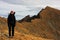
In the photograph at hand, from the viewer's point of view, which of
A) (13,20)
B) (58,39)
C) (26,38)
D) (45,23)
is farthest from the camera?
(45,23)

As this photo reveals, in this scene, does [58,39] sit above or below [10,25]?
below

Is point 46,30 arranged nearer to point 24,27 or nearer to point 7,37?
point 24,27

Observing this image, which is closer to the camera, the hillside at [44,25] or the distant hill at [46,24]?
the hillside at [44,25]

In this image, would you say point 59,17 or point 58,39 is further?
point 59,17

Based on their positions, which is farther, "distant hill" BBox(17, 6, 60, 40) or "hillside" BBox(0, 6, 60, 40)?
"distant hill" BBox(17, 6, 60, 40)

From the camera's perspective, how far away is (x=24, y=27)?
1845 inches

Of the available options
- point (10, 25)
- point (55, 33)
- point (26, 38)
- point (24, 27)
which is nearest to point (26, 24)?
point (24, 27)

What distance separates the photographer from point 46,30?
48.1 meters

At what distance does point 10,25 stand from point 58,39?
1849 centimetres

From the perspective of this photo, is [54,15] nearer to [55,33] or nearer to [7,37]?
[55,33]

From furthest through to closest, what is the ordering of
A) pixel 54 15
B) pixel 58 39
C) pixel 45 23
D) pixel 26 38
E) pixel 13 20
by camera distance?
1. pixel 54 15
2. pixel 45 23
3. pixel 58 39
4. pixel 26 38
5. pixel 13 20

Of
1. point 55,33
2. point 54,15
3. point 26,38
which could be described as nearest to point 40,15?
point 54,15

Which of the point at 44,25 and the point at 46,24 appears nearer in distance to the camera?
the point at 44,25

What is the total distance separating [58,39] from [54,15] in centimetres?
857
